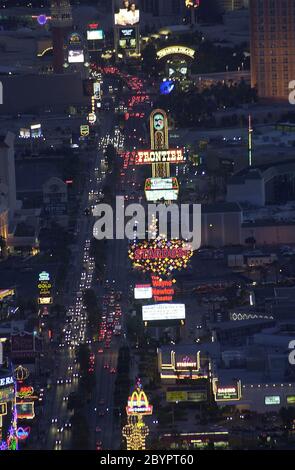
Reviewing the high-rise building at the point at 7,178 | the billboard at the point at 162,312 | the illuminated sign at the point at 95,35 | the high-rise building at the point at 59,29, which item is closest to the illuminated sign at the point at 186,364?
the billboard at the point at 162,312

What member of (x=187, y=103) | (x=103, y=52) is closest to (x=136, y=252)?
(x=187, y=103)

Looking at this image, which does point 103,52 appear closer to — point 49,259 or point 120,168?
point 120,168

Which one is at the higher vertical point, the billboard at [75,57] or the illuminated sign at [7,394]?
the billboard at [75,57]

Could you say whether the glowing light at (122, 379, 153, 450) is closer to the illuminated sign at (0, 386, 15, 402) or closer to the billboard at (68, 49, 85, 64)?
the illuminated sign at (0, 386, 15, 402)

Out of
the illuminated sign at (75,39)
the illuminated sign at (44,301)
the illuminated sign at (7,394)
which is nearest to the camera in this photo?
the illuminated sign at (7,394)

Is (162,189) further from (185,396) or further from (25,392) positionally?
(25,392)

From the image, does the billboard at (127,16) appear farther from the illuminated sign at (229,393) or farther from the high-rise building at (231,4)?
the illuminated sign at (229,393)

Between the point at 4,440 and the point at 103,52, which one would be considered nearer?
the point at 4,440
